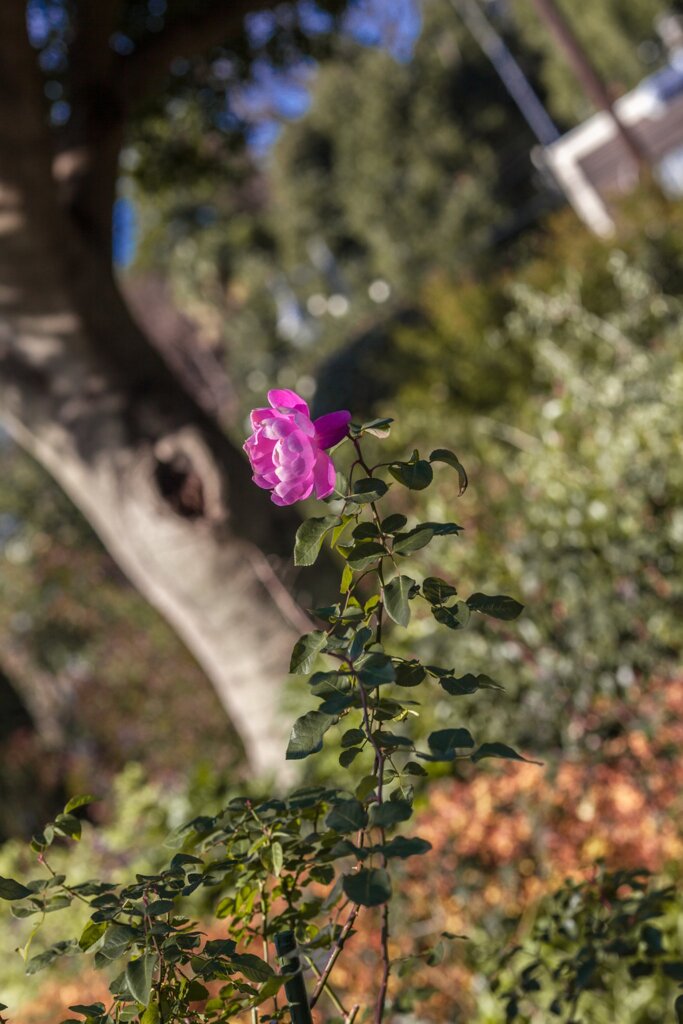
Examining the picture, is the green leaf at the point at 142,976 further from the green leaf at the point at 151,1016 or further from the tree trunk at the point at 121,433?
the tree trunk at the point at 121,433

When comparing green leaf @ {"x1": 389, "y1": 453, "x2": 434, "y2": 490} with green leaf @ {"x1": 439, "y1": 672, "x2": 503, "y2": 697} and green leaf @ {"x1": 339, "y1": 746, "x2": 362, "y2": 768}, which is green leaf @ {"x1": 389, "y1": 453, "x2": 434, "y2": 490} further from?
green leaf @ {"x1": 339, "y1": 746, "x2": 362, "y2": 768}

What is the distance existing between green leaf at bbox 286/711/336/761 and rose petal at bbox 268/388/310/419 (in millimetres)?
321

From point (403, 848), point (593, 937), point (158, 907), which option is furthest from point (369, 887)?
point (593, 937)

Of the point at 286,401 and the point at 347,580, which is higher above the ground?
the point at 286,401

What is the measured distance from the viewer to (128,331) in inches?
206

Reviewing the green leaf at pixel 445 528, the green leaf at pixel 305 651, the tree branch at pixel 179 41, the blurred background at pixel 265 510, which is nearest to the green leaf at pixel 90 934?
the green leaf at pixel 305 651

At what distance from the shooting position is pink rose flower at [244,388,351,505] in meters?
1.17

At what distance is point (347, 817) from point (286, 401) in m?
0.45

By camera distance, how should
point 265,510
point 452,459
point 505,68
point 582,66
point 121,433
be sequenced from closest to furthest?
point 452,459 → point 121,433 → point 265,510 → point 582,66 → point 505,68

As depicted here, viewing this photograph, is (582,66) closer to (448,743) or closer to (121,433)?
(121,433)

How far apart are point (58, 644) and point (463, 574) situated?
8.95m

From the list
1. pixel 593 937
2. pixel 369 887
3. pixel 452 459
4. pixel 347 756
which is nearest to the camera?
pixel 369 887

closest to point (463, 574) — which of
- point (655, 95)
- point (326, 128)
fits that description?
point (655, 95)

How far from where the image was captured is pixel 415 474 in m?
1.16
